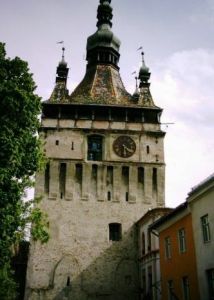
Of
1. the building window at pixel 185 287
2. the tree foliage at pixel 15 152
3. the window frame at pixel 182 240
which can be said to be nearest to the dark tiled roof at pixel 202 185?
the window frame at pixel 182 240

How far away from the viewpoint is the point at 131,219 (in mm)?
29891

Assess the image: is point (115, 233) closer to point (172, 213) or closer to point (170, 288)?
point (170, 288)

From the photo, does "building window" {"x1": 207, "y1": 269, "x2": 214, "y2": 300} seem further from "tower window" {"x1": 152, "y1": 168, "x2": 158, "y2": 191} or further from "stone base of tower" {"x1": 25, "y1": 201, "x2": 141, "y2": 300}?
"tower window" {"x1": 152, "y1": 168, "x2": 158, "y2": 191}

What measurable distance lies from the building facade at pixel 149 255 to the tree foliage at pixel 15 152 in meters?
9.87

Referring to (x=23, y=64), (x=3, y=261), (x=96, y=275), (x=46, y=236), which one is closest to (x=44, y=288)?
(x=96, y=275)

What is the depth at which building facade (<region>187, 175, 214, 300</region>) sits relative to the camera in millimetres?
14359

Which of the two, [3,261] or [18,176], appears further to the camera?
[18,176]

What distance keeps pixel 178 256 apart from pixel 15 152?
8.16 metres

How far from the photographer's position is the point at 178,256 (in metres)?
17.2

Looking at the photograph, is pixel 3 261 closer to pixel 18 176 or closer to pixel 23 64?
pixel 18 176

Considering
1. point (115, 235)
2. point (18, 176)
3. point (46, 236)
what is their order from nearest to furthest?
point (18, 176)
point (46, 236)
point (115, 235)

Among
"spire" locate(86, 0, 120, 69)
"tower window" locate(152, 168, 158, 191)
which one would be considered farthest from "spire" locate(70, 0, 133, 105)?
"tower window" locate(152, 168, 158, 191)

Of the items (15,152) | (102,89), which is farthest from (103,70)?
(15,152)

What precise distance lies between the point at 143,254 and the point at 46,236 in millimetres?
12469
